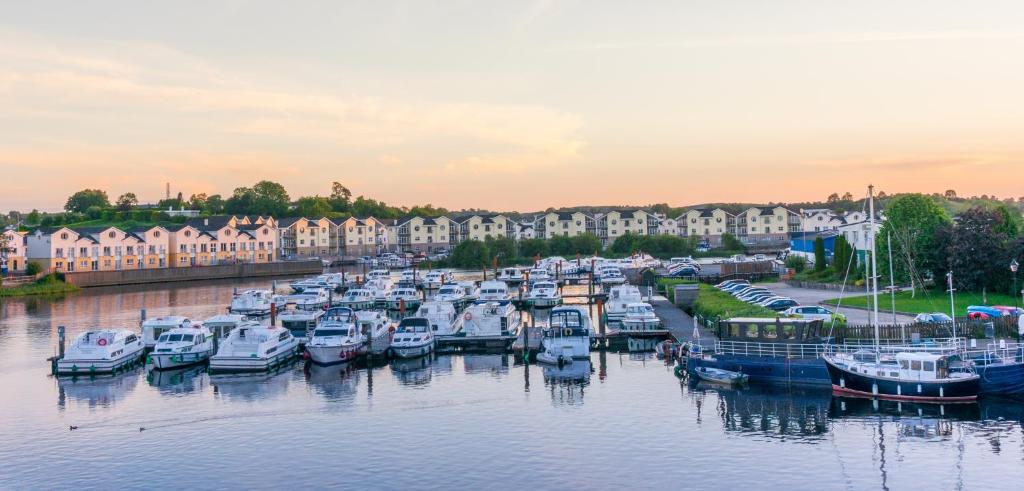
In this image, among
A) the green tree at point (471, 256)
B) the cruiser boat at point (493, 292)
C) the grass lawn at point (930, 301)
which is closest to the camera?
the grass lawn at point (930, 301)

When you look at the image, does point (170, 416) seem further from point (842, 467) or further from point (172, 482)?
point (842, 467)

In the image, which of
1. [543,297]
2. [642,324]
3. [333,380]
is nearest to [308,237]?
[543,297]

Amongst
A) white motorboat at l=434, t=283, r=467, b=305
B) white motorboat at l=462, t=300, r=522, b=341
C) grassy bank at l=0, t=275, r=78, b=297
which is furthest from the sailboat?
grassy bank at l=0, t=275, r=78, b=297

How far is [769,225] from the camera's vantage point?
173m

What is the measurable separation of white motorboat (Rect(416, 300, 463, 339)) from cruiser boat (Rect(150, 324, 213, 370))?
12.7 m

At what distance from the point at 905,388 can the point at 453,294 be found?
49665 mm

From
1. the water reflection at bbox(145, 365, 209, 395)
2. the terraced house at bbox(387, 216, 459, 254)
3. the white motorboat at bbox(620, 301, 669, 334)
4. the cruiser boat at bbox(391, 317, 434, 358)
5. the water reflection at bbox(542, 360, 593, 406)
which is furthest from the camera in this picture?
the terraced house at bbox(387, 216, 459, 254)

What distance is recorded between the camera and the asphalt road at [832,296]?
54.2m

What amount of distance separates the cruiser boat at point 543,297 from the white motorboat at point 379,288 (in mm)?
12930

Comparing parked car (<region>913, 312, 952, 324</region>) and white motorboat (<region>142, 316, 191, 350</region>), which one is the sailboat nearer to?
parked car (<region>913, 312, 952, 324</region>)

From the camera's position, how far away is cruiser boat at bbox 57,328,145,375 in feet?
156

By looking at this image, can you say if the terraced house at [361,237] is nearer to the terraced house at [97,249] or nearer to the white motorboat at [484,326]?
the terraced house at [97,249]

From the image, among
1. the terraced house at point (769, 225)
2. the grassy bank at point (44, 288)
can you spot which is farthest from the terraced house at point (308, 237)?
the terraced house at point (769, 225)

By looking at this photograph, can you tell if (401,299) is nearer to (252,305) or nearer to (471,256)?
(252,305)
